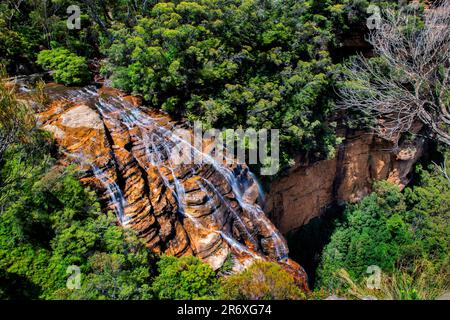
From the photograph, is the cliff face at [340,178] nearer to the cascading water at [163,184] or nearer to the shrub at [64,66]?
the cascading water at [163,184]

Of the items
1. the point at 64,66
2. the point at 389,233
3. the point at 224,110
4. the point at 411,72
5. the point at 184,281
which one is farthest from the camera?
the point at 389,233

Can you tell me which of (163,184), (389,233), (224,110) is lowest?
(389,233)

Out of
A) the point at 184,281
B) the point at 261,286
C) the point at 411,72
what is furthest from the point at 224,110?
the point at 411,72

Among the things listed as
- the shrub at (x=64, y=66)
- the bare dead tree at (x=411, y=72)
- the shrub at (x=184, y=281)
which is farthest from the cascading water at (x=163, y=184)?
the bare dead tree at (x=411, y=72)

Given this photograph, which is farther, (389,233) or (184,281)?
(389,233)

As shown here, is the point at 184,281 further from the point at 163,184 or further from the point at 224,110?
the point at 224,110

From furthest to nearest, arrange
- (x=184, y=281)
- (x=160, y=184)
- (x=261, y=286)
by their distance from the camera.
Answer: (x=160, y=184)
(x=184, y=281)
(x=261, y=286)

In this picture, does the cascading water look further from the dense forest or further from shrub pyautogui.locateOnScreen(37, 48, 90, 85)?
shrub pyautogui.locateOnScreen(37, 48, 90, 85)
